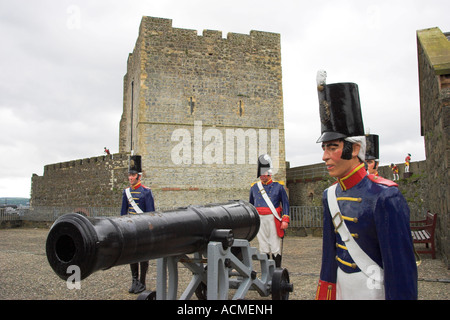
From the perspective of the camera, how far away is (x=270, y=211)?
18.8 feet

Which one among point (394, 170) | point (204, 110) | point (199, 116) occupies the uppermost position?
point (204, 110)

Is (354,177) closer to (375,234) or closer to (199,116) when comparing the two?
(375,234)

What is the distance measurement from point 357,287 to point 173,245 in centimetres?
148

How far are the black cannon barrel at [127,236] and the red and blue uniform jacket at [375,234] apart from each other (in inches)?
48.6

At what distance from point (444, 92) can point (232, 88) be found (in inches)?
518

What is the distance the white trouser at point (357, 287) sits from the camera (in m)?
2.11

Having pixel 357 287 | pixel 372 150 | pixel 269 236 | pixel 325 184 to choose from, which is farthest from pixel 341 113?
pixel 325 184

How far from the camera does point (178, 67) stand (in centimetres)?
1778

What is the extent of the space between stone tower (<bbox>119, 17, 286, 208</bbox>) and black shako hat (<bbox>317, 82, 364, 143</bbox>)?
14.9m

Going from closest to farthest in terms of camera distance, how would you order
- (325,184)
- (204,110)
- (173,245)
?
(173,245)
(325,184)
(204,110)

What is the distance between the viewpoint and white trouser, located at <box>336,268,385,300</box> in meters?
2.11
